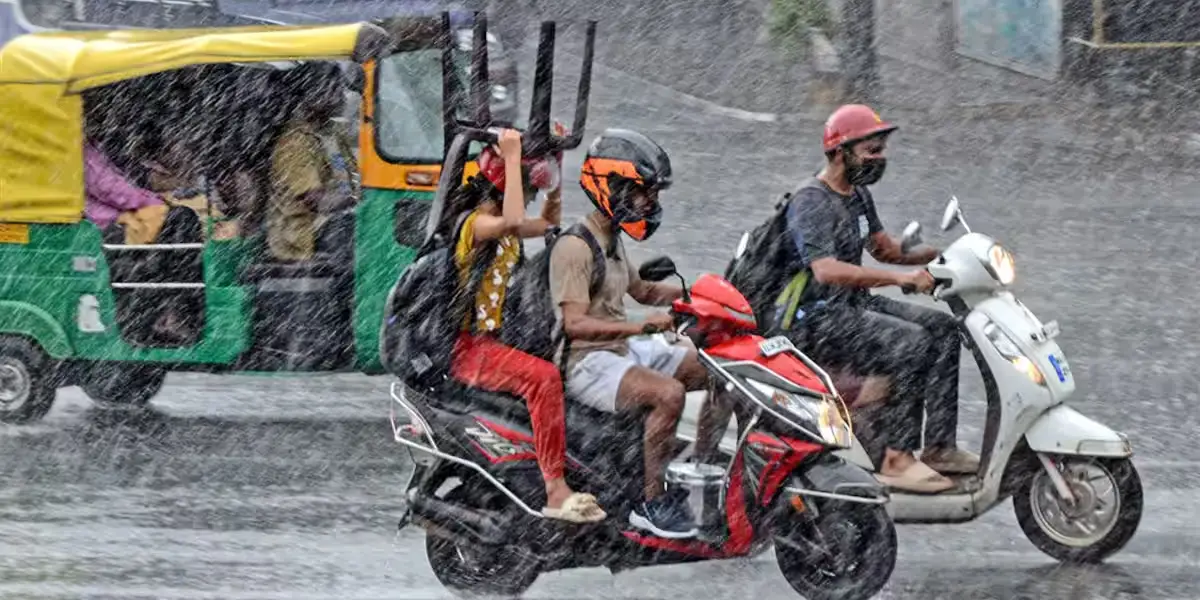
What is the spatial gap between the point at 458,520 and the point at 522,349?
628mm

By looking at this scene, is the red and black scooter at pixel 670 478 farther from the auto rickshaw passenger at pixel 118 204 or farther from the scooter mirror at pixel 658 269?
the auto rickshaw passenger at pixel 118 204

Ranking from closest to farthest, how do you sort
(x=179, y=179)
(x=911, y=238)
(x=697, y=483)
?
1. (x=697, y=483)
2. (x=911, y=238)
3. (x=179, y=179)

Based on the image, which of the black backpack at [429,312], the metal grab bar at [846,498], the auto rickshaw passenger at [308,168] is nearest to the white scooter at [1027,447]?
the metal grab bar at [846,498]

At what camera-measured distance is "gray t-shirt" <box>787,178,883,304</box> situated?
760 cm

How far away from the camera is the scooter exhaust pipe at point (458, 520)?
23.2ft

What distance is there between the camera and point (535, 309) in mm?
7156

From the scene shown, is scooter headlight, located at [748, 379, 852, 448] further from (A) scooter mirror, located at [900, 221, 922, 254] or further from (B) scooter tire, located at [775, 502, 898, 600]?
(A) scooter mirror, located at [900, 221, 922, 254]

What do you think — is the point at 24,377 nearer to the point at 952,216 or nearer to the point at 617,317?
the point at 617,317

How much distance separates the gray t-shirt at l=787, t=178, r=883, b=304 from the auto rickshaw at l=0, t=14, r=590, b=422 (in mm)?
3411

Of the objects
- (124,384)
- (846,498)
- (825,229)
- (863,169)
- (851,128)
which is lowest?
(124,384)

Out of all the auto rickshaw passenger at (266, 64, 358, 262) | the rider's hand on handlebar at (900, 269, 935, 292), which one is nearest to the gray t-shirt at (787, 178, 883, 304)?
the rider's hand on handlebar at (900, 269, 935, 292)

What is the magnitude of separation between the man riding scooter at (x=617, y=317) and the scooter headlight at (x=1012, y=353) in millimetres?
1228

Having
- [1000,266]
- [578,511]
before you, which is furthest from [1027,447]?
[578,511]

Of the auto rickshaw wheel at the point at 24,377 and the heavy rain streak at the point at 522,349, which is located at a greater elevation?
the heavy rain streak at the point at 522,349
